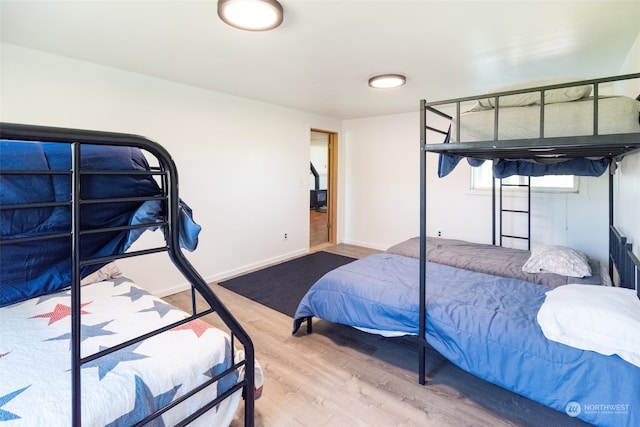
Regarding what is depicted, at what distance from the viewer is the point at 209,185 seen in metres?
3.63

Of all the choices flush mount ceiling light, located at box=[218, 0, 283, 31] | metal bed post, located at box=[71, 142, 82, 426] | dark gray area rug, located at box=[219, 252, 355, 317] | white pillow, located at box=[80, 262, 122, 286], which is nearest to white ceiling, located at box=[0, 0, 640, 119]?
flush mount ceiling light, located at box=[218, 0, 283, 31]

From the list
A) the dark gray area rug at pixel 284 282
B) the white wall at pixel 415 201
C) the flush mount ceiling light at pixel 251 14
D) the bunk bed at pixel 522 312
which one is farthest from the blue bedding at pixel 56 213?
the white wall at pixel 415 201

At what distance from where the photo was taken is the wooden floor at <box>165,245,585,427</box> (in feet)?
5.47

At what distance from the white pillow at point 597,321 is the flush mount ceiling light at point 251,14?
2150 millimetres

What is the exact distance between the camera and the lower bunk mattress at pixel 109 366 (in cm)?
95

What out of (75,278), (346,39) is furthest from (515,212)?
(75,278)

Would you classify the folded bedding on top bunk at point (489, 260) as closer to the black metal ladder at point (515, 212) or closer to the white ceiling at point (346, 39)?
the black metal ladder at point (515, 212)

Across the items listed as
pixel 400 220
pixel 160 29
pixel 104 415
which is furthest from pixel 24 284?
pixel 400 220

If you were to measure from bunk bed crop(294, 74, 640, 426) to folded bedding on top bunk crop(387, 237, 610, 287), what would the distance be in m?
0.07

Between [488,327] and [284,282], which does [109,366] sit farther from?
[284,282]

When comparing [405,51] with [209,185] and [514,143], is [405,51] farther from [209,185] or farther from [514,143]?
[209,185]

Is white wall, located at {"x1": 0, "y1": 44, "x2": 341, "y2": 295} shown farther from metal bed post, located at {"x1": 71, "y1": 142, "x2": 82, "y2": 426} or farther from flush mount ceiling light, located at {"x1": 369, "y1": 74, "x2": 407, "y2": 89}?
metal bed post, located at {"x1": 71, "y1": 142, "x2": 82, "y2": 426}

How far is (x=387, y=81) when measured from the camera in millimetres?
3018

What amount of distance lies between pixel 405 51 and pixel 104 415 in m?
2.67
